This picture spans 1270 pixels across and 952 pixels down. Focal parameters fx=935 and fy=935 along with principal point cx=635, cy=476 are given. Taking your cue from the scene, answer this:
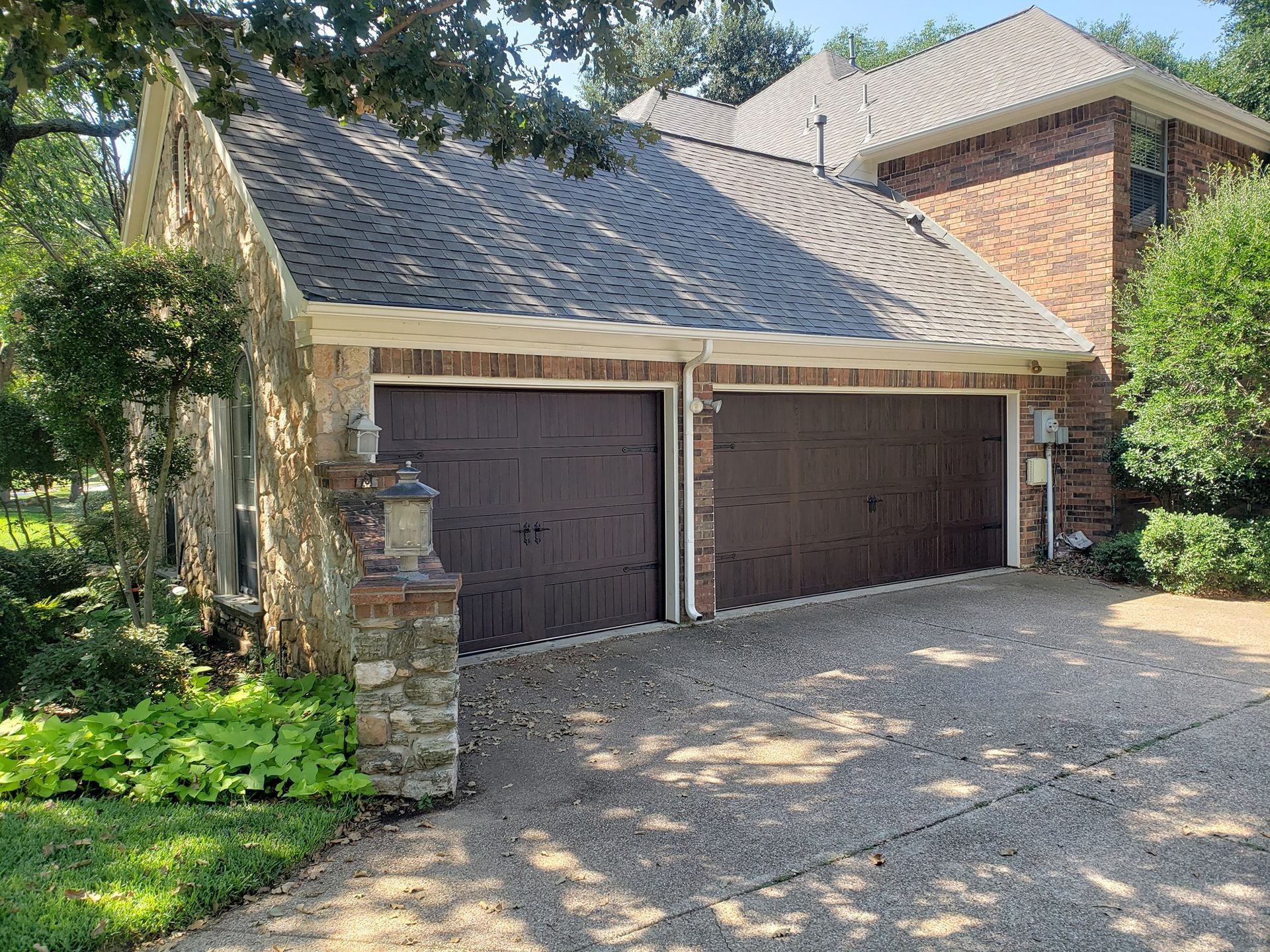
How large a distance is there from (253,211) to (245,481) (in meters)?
2.53

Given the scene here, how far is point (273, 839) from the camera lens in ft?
13.6

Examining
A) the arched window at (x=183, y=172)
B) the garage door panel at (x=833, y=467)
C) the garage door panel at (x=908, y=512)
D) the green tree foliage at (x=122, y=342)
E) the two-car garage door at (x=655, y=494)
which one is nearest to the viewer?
the green tree foliage at (x=122, y=342)

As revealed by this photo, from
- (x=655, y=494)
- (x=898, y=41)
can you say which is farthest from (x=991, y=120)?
(x=898, y=41)

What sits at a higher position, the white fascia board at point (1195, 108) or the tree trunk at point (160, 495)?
the white fascia board at point (1195, 108)

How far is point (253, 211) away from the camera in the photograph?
23.1 ft

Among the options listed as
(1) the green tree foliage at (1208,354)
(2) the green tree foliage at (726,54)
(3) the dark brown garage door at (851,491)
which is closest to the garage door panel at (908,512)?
(3) the dark brown garage door at (851,491)

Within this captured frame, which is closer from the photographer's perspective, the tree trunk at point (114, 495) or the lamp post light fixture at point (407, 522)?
the lamp post light fixture at point (407, 522)

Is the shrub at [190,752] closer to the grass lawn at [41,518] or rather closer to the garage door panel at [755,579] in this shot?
the garage door panel at [755,579]

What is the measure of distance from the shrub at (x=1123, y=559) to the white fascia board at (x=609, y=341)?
89.4 inches

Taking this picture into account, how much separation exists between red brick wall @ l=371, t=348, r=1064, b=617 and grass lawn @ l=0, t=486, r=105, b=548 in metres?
8.29

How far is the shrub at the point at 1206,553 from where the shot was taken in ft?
31.1

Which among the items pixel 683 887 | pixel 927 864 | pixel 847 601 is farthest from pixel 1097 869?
pixel 847 601

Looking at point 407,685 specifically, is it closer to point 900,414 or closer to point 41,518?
point 900,414

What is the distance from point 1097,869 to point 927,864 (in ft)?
2.20
